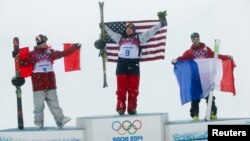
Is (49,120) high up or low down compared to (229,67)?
down

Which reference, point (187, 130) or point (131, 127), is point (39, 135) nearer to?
point (131, 127)

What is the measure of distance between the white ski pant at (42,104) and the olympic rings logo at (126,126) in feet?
2.34

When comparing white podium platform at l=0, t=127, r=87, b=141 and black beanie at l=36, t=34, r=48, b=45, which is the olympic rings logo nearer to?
white podium platform at l=0, t=127, r=87, b=141

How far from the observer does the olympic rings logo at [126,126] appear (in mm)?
4824

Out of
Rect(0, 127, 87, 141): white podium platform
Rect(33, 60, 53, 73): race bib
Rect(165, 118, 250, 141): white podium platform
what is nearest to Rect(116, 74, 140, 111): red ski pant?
Rect(165, 118, 250, 141): white podium platform

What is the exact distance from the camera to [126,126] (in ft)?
15.9

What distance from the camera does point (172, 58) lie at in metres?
5.79

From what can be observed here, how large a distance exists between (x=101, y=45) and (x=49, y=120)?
4.17 feet

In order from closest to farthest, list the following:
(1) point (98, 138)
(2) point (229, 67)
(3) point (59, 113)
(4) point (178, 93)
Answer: (1) point (98, 138), (3) point (59, 113), (2) point (229, 67), (4) point (178, 93)

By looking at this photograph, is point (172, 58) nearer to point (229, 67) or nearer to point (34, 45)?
point (229, 67)

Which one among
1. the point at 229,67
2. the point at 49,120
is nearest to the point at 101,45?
the point at 49,120

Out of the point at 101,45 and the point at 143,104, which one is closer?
the point at 101,45

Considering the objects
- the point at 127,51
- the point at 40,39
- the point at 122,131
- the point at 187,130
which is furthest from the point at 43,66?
the point at 187,130

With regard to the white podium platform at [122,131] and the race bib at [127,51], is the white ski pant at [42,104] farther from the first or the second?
the race bib at [127,51]
